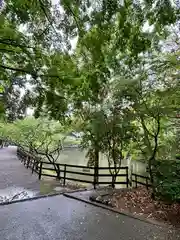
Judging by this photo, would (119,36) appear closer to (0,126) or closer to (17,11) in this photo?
(17,11)

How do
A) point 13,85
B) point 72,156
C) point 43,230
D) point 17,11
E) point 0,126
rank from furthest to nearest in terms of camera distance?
point 72,156, point 0,126, point 43,230, point 13,85, point 17,11

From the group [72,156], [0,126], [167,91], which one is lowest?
[72,156]

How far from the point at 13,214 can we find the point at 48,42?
3.40m

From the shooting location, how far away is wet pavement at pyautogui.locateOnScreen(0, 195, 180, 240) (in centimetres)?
340

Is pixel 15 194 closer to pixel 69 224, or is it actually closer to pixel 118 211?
pixel 69 224

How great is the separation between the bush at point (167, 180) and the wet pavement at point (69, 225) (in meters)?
1.00

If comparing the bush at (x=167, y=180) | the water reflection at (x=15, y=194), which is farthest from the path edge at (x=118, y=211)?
the water reflection at (x=15, y=194)

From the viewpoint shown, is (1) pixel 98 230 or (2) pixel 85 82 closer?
(2) pixel 85 82

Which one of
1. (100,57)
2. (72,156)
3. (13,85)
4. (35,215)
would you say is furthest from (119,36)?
(72,156)

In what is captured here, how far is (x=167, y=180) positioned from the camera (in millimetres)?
4832

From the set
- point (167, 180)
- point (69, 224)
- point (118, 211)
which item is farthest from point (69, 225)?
point (167, 180)

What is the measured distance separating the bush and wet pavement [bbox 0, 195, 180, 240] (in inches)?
39.6

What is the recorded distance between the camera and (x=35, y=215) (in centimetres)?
Answer: 427

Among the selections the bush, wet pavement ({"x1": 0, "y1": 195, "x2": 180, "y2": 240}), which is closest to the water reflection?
wet pavement ({"x1": 0, "y1": 195, "x2": 180, "y2": 240})
